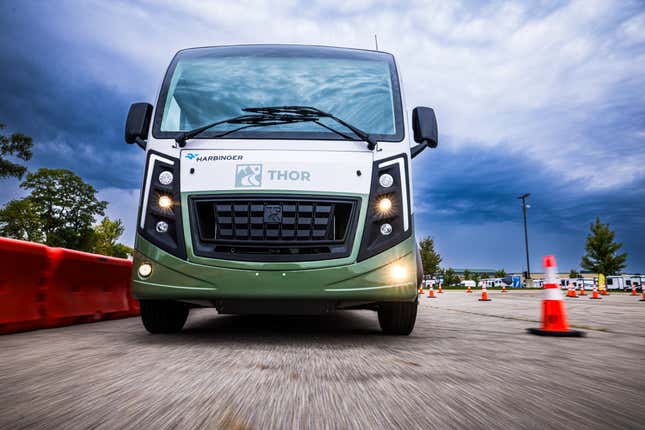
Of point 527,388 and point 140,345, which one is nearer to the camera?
Answer: point 527,388

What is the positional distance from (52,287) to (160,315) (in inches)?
68.8

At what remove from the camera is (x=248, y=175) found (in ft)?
13.4

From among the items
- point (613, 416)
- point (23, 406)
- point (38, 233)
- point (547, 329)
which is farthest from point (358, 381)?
point (38, 233)

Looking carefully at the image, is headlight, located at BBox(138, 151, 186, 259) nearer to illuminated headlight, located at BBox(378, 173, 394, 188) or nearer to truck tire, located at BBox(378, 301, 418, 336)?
illuminated headlight, located at BBox(378, 173, 394, 188)

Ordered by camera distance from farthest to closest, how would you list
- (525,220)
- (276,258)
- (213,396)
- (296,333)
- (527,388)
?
(525,220) < (296,333) < (276,258) < (527,388) < (213,396)

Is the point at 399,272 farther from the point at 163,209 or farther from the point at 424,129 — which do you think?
the point at 163,209

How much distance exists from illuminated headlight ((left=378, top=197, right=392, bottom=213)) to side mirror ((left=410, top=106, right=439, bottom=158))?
901 millimetres

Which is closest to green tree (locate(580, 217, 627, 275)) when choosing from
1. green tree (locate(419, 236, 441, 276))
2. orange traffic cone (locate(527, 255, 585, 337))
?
green tree (locate(419, 236, 441, 276))

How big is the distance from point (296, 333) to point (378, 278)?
47.7 inches

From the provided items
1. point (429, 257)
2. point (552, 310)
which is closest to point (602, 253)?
point (429, 257)

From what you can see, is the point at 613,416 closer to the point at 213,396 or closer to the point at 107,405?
the point at 213,396

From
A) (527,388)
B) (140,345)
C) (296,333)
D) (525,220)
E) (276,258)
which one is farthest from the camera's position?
(525,220)

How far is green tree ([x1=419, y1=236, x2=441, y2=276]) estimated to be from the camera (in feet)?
206

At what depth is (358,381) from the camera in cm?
230
